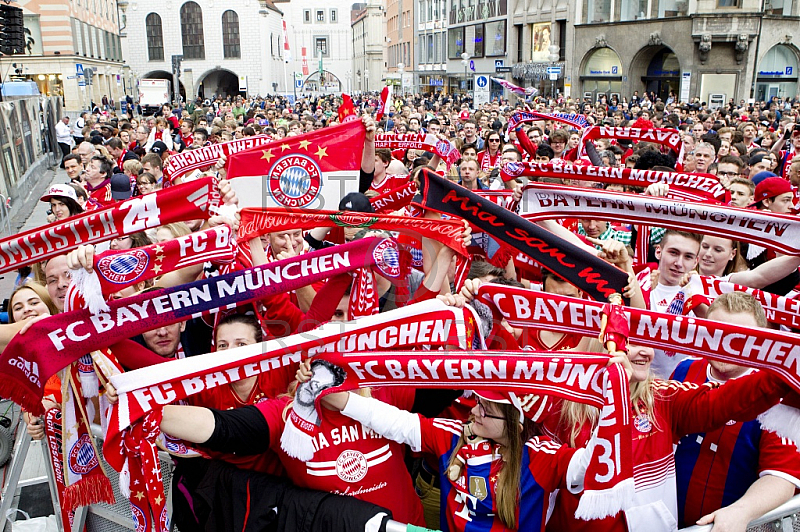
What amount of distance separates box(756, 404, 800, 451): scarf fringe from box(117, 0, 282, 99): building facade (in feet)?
253

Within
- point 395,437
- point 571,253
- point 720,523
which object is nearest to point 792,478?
point 720,523

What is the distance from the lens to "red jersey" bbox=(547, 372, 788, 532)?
9.07 ft

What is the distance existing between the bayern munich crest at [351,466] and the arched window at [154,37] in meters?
81.7

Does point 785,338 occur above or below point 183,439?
above

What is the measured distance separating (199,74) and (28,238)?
78.0 metres

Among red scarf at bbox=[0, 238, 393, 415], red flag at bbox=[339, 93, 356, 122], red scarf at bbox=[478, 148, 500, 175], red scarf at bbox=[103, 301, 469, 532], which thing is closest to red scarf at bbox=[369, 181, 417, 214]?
red flag at bbox=[339, 93, 356, 122]

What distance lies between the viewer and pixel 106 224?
13.0ft

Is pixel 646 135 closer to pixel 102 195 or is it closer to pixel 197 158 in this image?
pixel 197 158

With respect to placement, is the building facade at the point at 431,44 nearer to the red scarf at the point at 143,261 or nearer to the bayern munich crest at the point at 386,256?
the bayern munich crest at the point at 386,256

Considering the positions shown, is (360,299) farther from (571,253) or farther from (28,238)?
(28,238)

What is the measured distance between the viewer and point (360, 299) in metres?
4.01

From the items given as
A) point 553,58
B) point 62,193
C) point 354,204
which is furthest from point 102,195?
point 553,58

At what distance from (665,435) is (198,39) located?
80.7 m

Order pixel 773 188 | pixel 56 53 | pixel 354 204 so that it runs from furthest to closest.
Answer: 1. pixel 56 53
2. pixel 354 204
3. pixel 773 188
